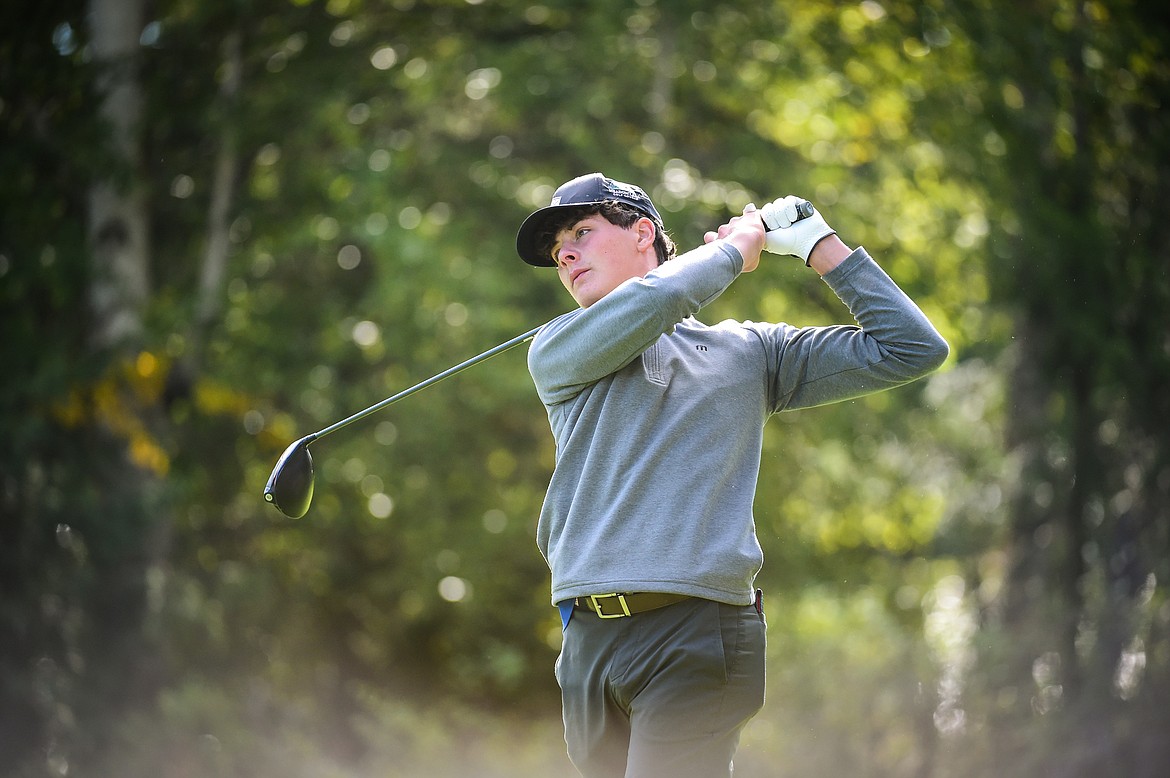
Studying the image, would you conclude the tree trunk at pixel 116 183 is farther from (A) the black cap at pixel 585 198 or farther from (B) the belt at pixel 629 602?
(B) the belt at pixel 629 602

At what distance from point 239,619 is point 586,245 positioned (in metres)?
8.17

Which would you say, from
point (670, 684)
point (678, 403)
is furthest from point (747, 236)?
point (670, 684)

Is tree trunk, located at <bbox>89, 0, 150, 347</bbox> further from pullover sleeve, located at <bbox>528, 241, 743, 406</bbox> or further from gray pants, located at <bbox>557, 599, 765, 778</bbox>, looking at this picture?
gray pants, located at <bbox>557, 599, 765, 778</bbox>

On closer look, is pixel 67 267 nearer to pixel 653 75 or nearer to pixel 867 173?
pixel 653 75

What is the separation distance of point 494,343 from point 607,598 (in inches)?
270

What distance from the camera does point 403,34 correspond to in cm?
968

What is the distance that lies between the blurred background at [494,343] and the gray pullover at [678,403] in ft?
17.6

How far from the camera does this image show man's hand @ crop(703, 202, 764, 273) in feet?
8.18

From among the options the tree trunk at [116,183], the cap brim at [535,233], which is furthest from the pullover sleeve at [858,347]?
the tree trunk at [116,183]

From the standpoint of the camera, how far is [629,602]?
2309mm

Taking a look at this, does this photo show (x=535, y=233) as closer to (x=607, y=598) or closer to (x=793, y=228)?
(x=793, y=228)

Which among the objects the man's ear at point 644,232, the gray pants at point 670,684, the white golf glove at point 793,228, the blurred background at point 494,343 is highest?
the white golf glove at point 793,228

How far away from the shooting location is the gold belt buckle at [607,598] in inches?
90.7

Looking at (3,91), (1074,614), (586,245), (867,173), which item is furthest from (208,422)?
(586,245)
